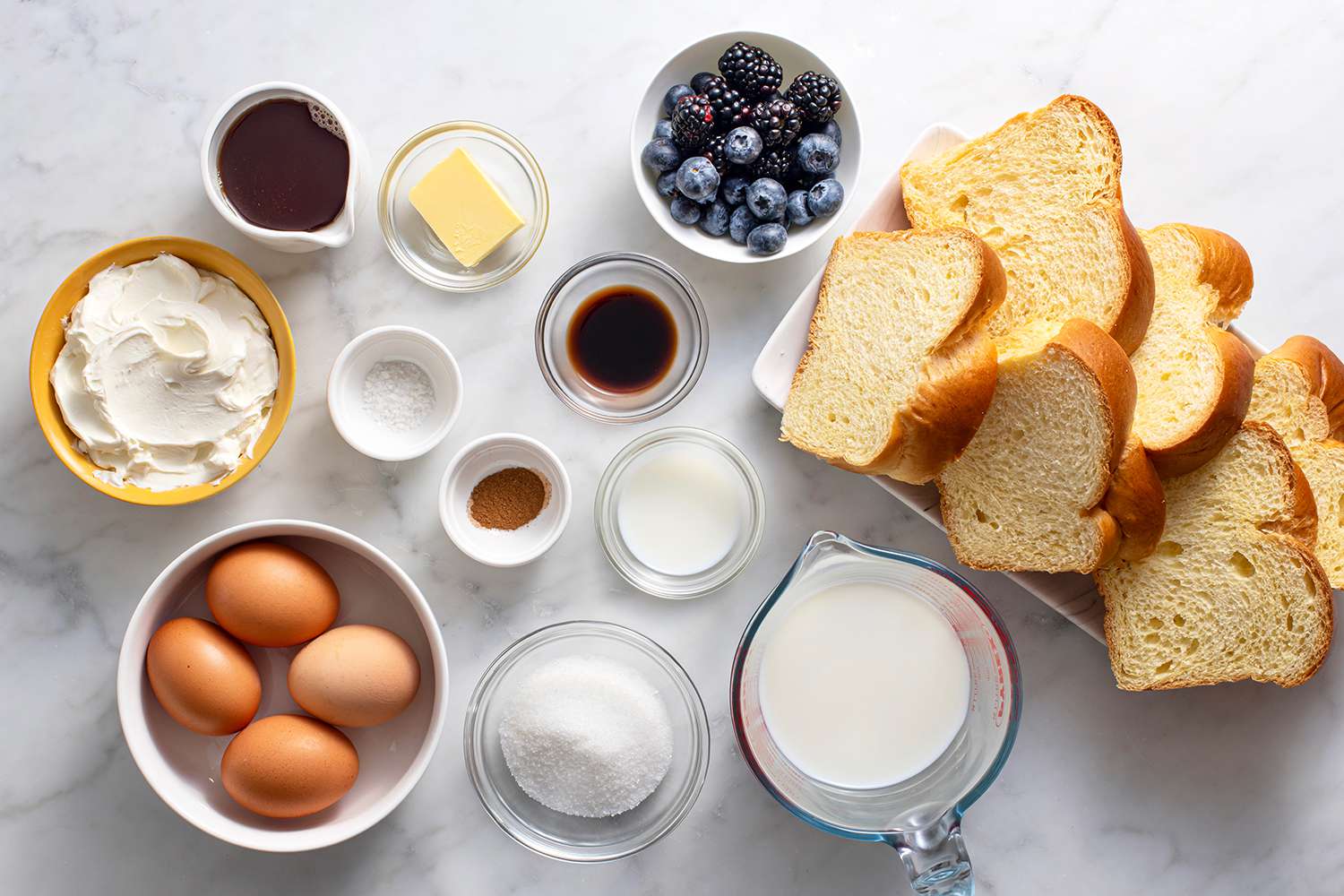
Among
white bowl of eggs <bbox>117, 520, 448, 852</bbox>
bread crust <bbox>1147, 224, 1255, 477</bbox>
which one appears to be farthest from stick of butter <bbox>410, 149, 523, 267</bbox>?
bread crust <bbox>1147, 224, 1255, 477</bbox>

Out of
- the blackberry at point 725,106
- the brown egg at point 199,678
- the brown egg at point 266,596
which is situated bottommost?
the brown egg at point 199,678

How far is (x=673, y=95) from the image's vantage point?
1.41m

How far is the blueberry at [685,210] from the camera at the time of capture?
140 centimetres

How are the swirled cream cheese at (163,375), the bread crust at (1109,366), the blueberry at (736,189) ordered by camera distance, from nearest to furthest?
the bread crust at (1109,366)
the swirled cream cheese at (163,375)
the blueberry at (736,189)

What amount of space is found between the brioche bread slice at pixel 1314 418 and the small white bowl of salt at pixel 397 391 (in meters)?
1.24

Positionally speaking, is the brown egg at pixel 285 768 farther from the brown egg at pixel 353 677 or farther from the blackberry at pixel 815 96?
the blackberry at pixel 815 96

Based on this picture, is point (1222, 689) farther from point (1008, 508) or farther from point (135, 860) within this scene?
point (135, 860)

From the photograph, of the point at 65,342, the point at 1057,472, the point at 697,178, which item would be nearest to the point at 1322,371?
the point at 1057,472

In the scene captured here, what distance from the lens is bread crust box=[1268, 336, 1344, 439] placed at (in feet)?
4.47

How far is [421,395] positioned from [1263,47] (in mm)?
1532

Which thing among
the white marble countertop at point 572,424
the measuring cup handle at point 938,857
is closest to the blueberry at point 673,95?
the white marble countertop at point 572,424

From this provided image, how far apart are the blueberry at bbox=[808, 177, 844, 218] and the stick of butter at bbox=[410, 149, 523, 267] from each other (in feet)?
1.48

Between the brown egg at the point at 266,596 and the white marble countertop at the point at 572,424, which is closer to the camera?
the brown egg at the point at 266,596

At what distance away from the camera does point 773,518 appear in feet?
4.91
